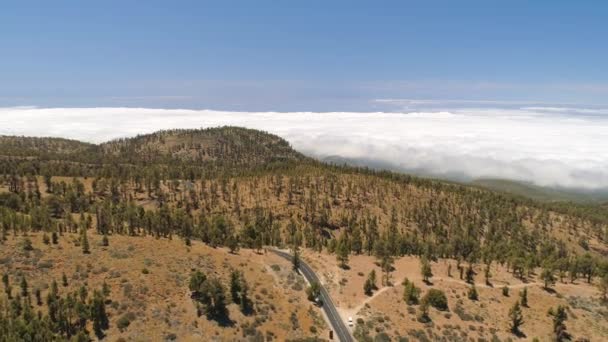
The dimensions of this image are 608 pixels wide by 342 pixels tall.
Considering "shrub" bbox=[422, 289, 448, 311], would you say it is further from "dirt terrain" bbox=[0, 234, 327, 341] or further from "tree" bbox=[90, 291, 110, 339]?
"tree" bbox=[90, 291, 110, 339]

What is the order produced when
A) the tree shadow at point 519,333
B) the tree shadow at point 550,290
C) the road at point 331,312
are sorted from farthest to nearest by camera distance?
1. the tree shadow at point 550,290
2. the tree shadow at point 519,333
3. the road at point 331,312

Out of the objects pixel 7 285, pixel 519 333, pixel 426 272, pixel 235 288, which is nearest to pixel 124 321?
pixel 235 288

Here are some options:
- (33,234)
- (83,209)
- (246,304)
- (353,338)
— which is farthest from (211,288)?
(83,209)

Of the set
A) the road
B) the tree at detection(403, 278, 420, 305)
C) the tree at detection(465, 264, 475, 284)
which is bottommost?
the road

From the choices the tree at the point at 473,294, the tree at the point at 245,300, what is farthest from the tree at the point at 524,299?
the tree at the point at 245,300

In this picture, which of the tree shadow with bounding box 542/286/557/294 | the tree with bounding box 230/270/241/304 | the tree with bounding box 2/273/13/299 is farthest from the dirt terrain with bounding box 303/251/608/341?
the tree with bounding box 2/273/13/299

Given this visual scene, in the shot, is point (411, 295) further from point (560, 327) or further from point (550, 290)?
point (550, 290)

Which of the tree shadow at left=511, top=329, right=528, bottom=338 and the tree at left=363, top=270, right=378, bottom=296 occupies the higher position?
the tree at left=363, top=270, right=378, bottom=296

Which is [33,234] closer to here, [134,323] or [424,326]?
[134,323]

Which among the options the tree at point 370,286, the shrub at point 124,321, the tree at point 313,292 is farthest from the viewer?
the tree at point 370,286

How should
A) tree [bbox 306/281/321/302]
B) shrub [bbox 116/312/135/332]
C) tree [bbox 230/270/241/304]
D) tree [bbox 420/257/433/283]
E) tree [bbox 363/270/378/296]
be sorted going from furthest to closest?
tree [bbox 420/257/433/283] < tree [bbox 363/270/378/296] < tree [bbox 306/281/321/302] < tree [bbox 230/270/241/304] < shrub [bbox 116/312/135/332]

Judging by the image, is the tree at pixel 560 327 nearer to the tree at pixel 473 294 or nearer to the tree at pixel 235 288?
the tree at pixel 473 294

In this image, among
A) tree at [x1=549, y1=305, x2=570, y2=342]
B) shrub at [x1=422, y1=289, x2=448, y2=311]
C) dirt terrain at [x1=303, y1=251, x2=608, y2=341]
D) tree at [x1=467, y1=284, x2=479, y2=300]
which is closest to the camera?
dirt terrain at [x1=303, y1=251, x2=608, y2=341]
